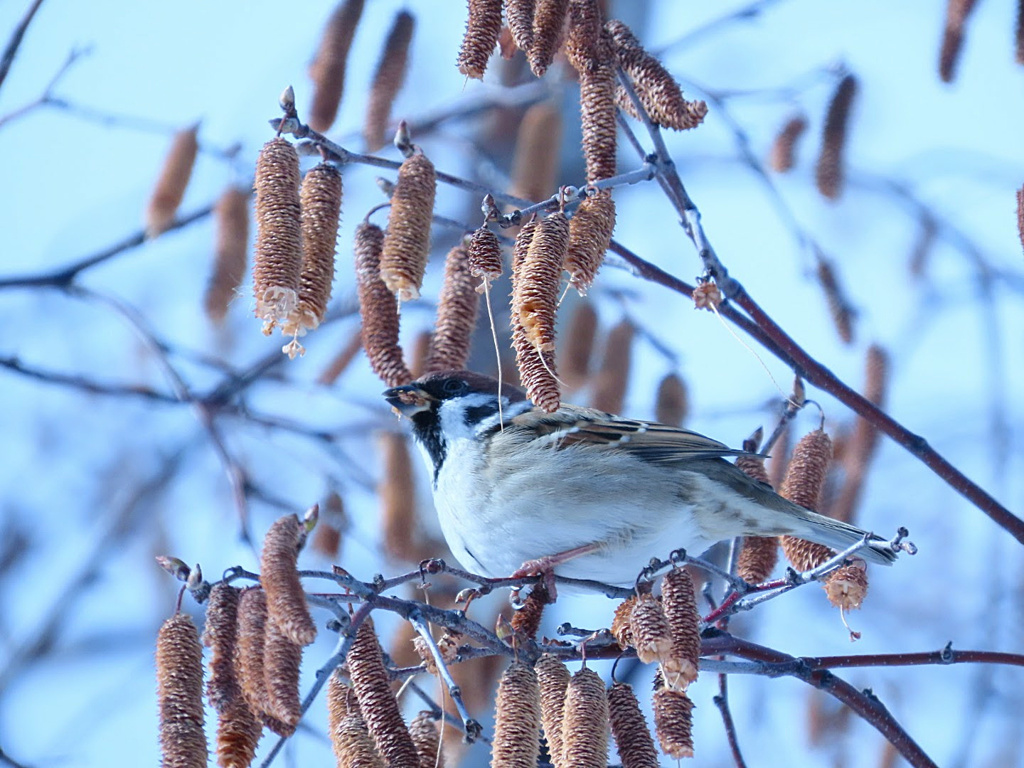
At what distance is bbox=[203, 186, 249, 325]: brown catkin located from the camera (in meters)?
3.32

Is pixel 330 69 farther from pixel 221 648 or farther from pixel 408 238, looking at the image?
pixel 221 648

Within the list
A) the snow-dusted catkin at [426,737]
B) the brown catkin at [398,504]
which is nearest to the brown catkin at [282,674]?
Result: the snow-dusted catkin at [426,737]

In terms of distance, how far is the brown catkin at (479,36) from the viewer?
2.03 metres

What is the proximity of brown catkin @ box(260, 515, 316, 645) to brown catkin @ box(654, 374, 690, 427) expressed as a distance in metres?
1.82

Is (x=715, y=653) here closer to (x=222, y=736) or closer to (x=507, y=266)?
(x=222, y=736)

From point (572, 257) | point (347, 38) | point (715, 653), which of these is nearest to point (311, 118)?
point (347, 38)

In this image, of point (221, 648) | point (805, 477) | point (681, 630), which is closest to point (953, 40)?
point (805, 477)

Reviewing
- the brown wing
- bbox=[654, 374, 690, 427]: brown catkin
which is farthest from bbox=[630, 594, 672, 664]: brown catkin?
bbox=[654, 374, 690, 427]: brown catkin

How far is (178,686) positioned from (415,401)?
1935 millimetres

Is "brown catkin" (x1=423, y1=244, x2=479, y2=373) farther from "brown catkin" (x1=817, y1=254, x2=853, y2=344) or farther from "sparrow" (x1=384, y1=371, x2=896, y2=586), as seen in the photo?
"brown catkin" (x1=817, y1=254, x2=853, y2=344)

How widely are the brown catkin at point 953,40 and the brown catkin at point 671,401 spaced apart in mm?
1155

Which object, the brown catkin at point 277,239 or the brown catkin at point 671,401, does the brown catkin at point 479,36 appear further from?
the brown catkin at point 671,401

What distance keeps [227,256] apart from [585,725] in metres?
2.18

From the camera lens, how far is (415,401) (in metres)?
3.52
